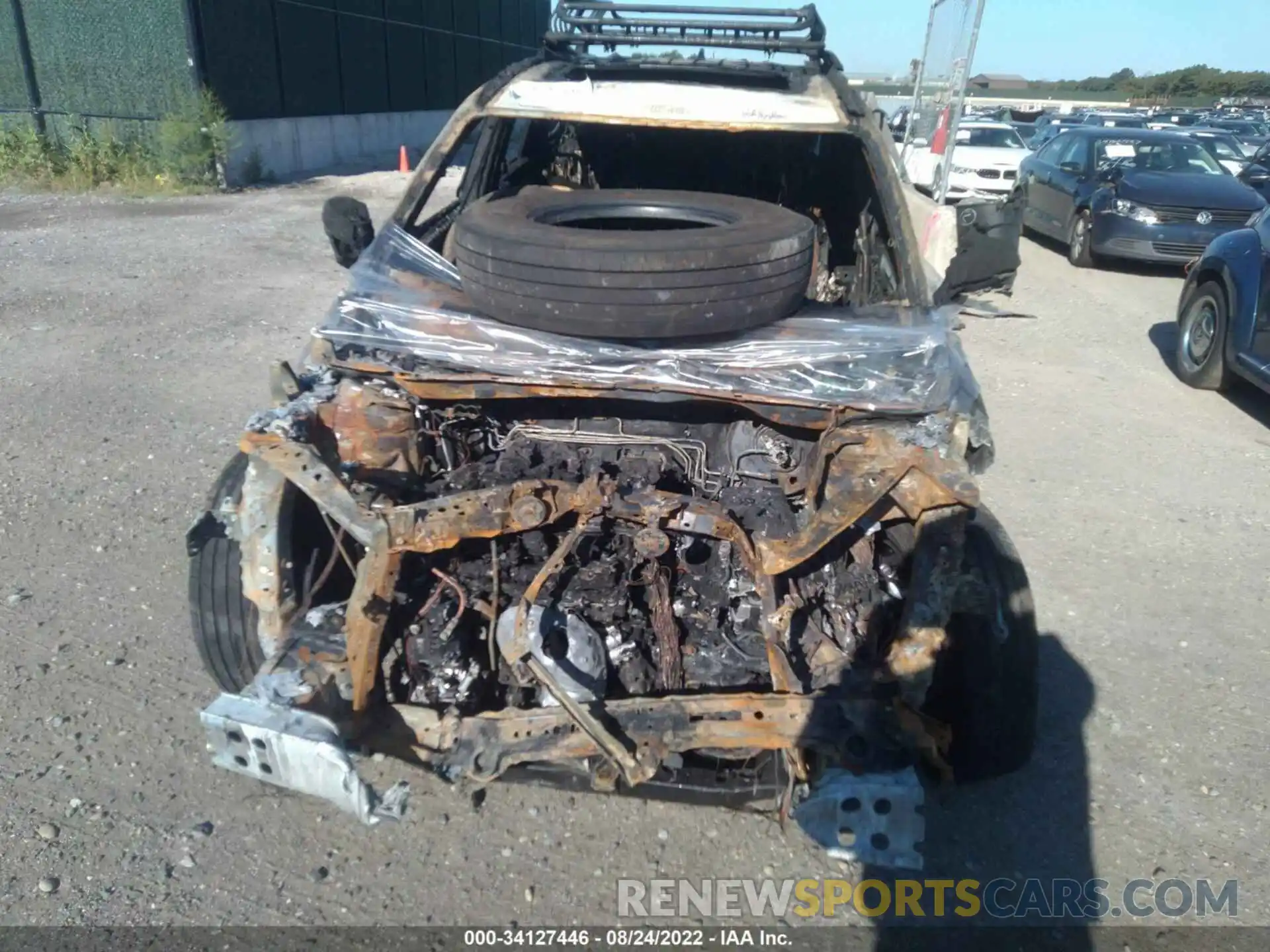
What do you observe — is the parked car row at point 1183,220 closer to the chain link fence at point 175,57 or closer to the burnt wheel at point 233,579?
the burnt wheel at point 233,579

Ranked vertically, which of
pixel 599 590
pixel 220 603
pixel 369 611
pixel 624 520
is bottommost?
pixel 220 603

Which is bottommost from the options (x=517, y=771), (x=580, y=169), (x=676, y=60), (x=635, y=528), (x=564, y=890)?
Answer: (x=564, y=890)

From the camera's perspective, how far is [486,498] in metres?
2.28

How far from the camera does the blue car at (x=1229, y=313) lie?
6.06 meters

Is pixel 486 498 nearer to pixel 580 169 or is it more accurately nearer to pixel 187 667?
pixel 187 667

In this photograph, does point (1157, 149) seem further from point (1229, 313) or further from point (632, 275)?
point (632, 275)

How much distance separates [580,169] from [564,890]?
288cm

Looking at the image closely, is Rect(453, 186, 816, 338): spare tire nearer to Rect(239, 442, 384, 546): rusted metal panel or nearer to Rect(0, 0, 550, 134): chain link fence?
Rect(239, 442, 384, 546): rusted metal panel

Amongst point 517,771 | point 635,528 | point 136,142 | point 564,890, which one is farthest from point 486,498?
point 136,142

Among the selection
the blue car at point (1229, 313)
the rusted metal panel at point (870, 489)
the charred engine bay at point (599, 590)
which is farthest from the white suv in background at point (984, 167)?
the rusted metal panel at point (870, 489)

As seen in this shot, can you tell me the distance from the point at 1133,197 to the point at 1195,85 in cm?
6380

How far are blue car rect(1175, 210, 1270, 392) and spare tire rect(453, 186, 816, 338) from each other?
4871 millimetres

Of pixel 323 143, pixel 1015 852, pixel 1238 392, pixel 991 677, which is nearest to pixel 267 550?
pixel 991 677

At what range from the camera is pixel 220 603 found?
2.68 m
